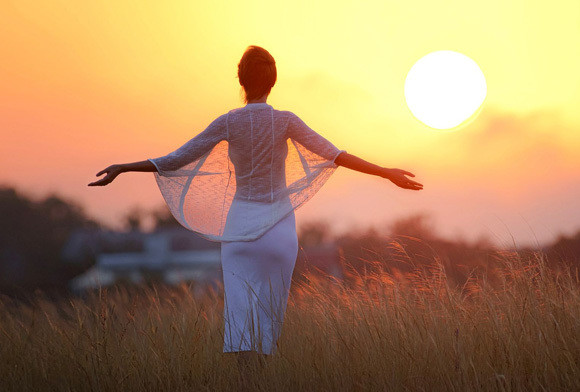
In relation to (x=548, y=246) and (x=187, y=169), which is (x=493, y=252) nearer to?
(x=548, y=246)

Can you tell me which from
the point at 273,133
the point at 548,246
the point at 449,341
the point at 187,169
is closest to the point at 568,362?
the point at 449,341

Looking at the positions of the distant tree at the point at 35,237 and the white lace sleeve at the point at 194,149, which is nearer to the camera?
the white lace sleeve at the point at 194,149

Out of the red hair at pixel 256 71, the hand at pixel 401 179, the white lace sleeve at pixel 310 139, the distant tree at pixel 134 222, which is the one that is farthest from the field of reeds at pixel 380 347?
the distant tree at pixel 134 222

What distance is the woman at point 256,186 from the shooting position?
181 inches

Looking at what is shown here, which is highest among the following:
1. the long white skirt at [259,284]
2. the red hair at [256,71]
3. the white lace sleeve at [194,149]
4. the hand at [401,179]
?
the red hair at [256,71]

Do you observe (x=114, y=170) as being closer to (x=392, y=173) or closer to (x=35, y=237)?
(x=392, y=173)

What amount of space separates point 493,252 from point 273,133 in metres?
1.79

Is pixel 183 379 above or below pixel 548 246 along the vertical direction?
below

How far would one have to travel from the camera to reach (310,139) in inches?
193

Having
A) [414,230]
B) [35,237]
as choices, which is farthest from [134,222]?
[414,230]

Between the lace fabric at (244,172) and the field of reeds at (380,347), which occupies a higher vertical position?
the lace fabric at (244,172)

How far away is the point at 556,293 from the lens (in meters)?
4.99

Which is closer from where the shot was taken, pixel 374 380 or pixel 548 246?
pixel 374 380

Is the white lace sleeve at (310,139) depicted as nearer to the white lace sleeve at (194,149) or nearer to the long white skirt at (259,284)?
the white lace sleeve at (194,149)
